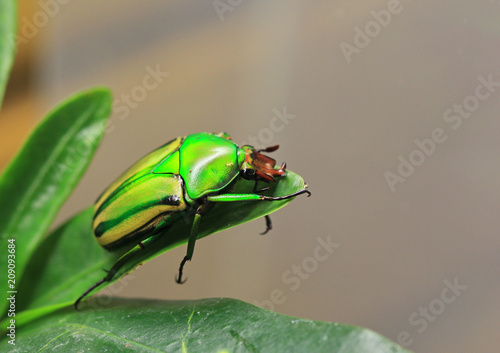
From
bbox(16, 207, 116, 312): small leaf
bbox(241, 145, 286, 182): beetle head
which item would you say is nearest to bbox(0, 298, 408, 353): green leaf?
bbox(16, 207, 116, 312): small leaf

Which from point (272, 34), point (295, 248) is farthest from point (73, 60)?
point (295, 248)

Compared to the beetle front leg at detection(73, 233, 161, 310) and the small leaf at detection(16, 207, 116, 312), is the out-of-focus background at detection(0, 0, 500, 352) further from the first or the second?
the beetle front leg at detection(73, 233, 161, 310)

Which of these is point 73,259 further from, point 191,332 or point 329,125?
point 329,125

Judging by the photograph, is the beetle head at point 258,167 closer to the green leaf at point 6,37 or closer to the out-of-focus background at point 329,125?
the out-of-focus background at point 329,125

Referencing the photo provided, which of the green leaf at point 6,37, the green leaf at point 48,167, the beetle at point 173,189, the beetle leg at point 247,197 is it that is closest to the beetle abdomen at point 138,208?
the beetle at point 173,189

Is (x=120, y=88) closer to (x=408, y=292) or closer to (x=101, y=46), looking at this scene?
(x=101, y=46)

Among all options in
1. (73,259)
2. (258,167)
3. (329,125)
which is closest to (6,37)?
(73,259)
